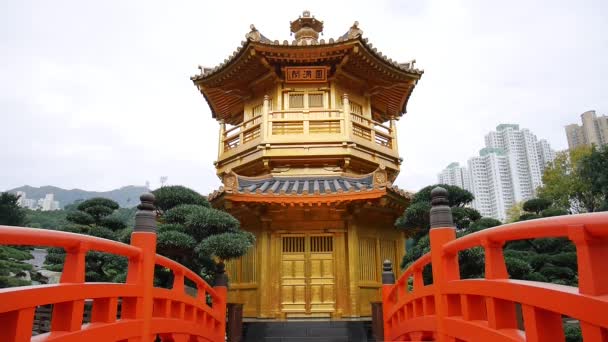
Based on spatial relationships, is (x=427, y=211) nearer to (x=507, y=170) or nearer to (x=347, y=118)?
(x=347, y=118)

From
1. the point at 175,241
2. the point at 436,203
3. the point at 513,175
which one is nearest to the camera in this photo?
the point at 436,203

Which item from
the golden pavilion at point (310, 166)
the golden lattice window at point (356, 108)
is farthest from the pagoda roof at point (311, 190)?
the golden lattice window at point (356, 108)

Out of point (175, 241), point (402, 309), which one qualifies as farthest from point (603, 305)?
point (175, 241)

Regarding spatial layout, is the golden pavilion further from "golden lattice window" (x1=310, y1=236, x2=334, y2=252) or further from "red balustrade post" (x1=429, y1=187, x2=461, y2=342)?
"red balustrade post" (x1=429, y1=187, x2=461, y2=342)

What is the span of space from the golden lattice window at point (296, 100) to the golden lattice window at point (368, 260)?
4.74m

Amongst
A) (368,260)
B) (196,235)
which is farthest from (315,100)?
(196,235)

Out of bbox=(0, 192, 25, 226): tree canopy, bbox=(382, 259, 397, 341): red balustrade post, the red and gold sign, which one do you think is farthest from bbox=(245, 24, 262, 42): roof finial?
bbox=(0, 192, 25, 226): tree canopy

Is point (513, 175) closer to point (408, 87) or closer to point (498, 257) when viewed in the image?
point (408, 87)

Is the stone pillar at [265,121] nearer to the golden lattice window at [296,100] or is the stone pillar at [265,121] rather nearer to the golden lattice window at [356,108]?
the golden lattice window at [296,100]

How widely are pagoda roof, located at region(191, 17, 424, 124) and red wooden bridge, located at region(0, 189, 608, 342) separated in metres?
8.36

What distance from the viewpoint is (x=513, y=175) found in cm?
5809

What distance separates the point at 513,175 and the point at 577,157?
2409 centimetres

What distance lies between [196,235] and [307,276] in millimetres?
3830

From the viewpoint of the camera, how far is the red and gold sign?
1310 centimetres
